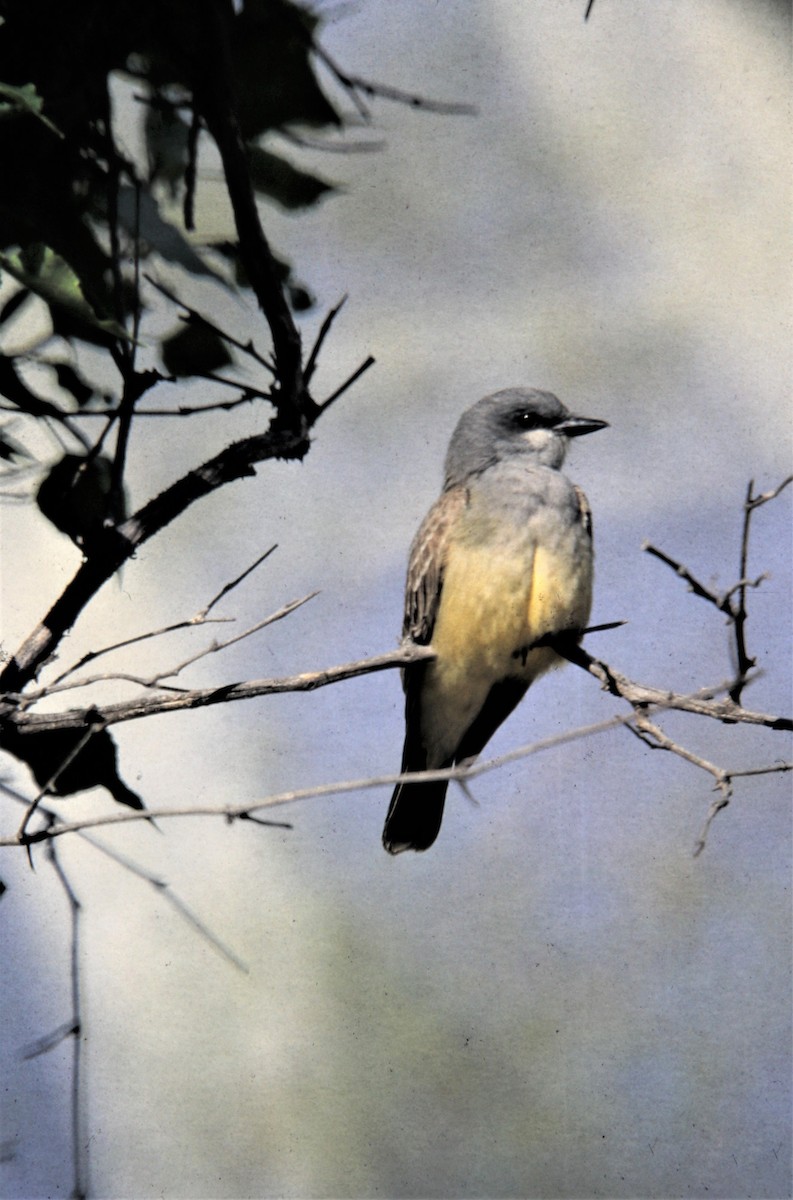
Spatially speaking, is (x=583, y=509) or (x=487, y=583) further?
(x=583, y=509)

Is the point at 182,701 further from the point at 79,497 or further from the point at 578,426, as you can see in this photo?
the point at 578,426

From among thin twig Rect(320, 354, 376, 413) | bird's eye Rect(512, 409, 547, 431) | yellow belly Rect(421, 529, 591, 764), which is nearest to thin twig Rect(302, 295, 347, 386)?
thin twig Rect(320, 354, 376, 413)

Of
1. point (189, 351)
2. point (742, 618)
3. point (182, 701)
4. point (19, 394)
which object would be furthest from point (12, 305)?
point (742, 618)

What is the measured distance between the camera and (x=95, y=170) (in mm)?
1345

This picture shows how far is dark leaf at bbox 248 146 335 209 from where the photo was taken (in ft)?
4.98

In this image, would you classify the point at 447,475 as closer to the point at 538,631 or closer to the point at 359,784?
the point at 538,631

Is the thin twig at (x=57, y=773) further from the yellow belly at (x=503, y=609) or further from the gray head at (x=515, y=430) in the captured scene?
the gray head at (x=515, y=430)

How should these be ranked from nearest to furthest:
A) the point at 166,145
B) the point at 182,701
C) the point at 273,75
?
the point at 273,75 → the point at 166,145 → the point at 182,701

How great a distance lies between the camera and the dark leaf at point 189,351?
1.70 metres

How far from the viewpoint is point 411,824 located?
2.60 meters

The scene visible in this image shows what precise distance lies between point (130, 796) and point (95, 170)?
2.99ft

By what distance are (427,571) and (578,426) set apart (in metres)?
0.51

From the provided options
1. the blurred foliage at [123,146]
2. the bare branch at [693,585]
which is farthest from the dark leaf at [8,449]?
the bare branch at [693,585]

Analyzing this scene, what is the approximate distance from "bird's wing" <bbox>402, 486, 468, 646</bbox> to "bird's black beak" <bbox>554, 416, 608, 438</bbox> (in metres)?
0.29
